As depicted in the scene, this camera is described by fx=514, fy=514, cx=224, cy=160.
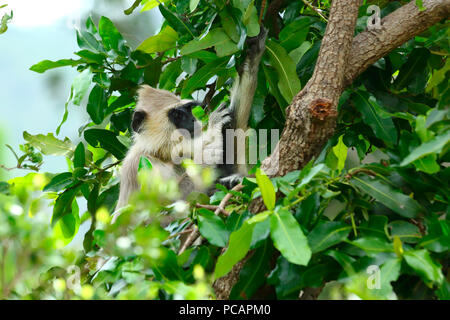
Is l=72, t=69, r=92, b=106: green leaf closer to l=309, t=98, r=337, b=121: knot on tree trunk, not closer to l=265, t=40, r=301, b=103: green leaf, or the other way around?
l=265, t=40, r=301, b=103: green leaf

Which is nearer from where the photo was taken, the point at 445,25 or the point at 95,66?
the point at 445,25

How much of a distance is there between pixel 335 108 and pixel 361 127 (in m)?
0.58

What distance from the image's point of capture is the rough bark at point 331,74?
78.2 inches

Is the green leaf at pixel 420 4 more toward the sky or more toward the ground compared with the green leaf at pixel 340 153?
more toward the sky

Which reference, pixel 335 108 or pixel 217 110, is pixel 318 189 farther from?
pixel 217 110

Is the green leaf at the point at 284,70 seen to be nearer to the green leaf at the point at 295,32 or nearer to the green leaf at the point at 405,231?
the green leaf at the point at 295,32

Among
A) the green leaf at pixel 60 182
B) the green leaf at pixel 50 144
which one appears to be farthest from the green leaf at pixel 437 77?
the green leaf at pixel 50 144

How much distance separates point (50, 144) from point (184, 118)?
2.98ft

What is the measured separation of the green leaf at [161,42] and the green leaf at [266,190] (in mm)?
1510

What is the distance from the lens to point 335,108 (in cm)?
200

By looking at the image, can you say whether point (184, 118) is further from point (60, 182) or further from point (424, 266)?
point (424, 266)
